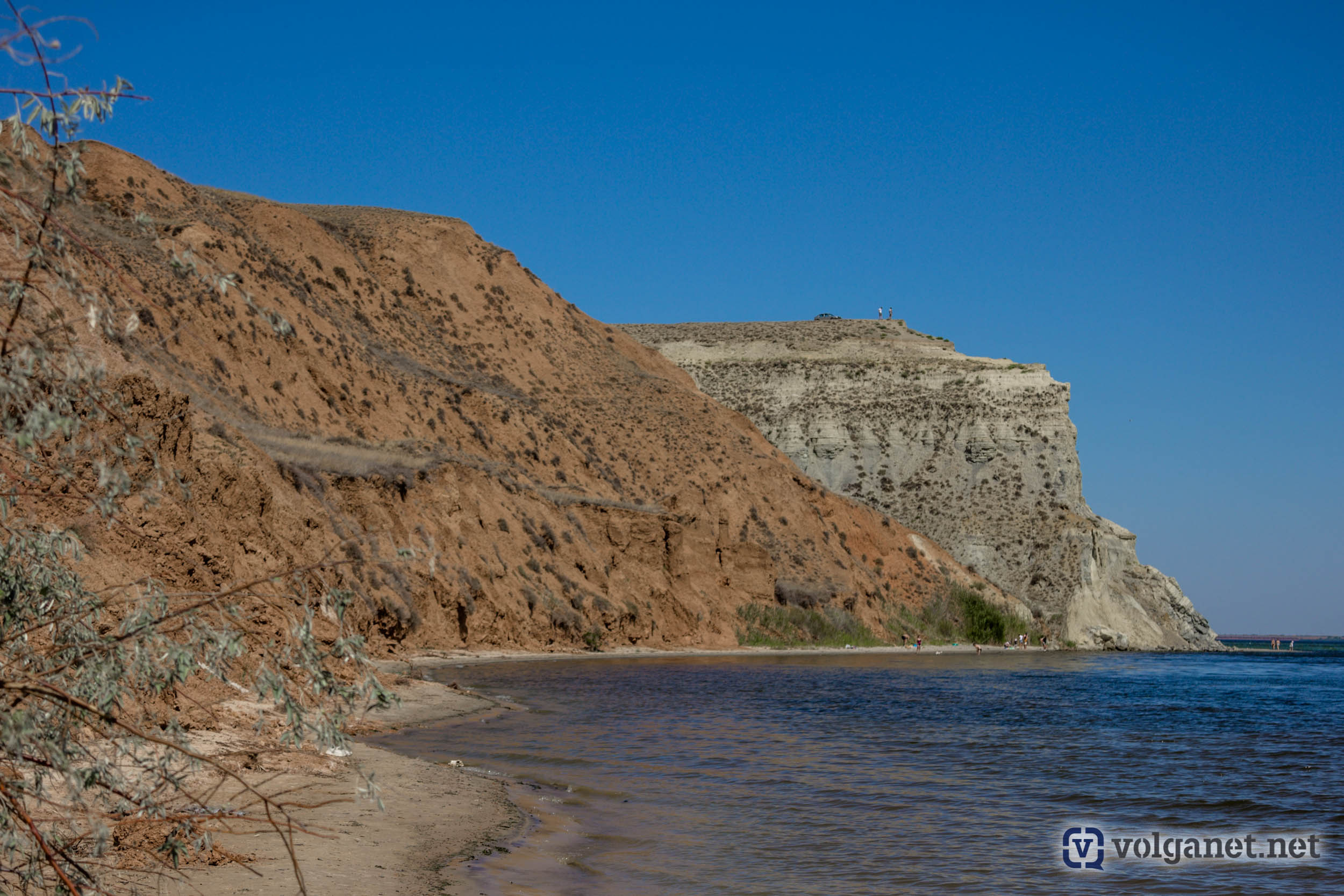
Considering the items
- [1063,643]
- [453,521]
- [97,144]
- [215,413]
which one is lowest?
[1063,643]

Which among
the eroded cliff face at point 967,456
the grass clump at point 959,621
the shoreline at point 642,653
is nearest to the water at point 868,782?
the shoreline at point 642,653

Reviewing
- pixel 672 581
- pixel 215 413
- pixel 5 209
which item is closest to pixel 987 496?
pixel 672 581

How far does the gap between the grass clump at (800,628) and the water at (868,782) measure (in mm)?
21633

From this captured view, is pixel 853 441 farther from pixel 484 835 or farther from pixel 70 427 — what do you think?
pixel 70 427

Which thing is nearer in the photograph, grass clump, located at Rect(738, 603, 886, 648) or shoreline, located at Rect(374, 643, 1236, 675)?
shoreline, located at Rect(374, 643, 1236, 675)

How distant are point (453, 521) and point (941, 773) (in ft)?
97.3

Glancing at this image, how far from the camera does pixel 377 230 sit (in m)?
75.3

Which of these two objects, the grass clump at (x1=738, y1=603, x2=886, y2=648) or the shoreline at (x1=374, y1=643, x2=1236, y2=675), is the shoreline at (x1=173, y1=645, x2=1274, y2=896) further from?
the grass clump at (x1=738, y1=603, x2=886, y2=648)

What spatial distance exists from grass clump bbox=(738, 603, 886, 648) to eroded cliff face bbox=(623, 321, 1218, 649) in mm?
26237

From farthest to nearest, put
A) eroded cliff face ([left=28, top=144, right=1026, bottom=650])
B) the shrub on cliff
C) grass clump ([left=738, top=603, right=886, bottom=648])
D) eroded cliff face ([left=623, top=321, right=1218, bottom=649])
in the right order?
eroded cliff face ([left=623, top=321, right=1218, bottom=649]) → grass clump ([left=738, top=603, right=886, bottom=648]) → eroded cliff face ([left=28, top=144, right=1026, bottom=650]) → the shrub on cliff

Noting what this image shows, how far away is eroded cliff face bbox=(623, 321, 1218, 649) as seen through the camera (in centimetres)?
8825

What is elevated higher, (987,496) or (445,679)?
(987,496)

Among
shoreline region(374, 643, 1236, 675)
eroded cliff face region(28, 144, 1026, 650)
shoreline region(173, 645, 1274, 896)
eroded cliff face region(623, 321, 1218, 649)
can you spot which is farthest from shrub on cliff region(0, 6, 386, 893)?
eroded cliff face region(623, 321, 1218, 649)

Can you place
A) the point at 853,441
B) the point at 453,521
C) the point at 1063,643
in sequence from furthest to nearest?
the point at 853,441
the point at 1063,643
the point at 453,521
